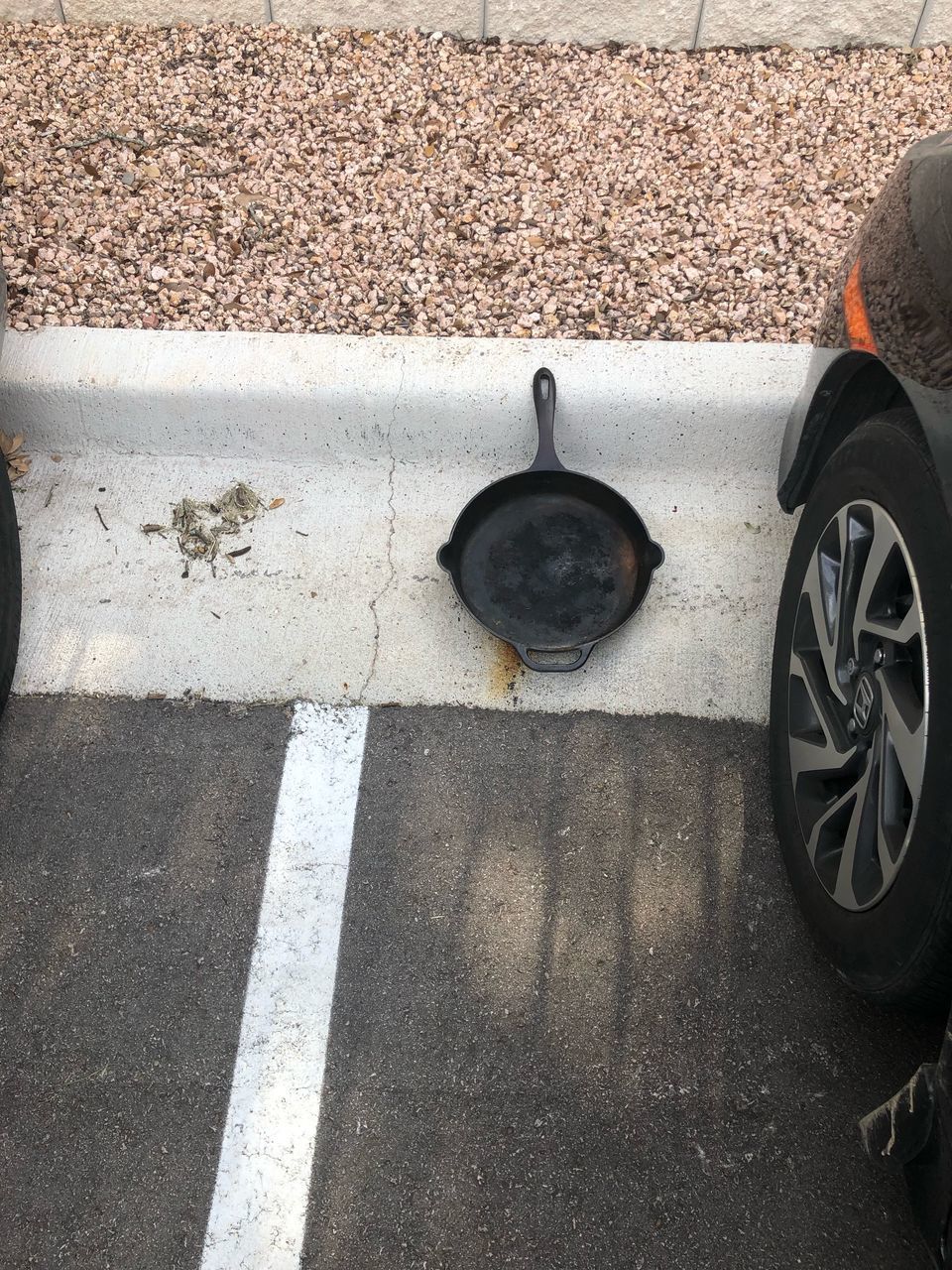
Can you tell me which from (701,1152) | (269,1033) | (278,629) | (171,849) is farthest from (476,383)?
(701,1152)

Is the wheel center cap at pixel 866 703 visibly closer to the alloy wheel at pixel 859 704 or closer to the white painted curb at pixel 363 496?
the alloy wheel at pixel 859 704

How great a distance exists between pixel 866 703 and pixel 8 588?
2.47 metres

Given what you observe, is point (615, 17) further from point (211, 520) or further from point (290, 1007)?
point (290, 1007)

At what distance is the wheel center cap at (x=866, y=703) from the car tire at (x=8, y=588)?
7.87ft

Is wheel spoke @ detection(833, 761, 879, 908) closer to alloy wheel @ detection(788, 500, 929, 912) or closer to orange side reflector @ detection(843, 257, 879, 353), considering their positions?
alloy wheel @ detection(788, 500, 929, 912)

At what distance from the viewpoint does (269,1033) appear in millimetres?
2404

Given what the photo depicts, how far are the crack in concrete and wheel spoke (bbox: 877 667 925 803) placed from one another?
59.9 inches

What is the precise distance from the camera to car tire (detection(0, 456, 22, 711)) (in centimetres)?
291

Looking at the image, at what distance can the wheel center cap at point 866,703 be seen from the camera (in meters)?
2.09

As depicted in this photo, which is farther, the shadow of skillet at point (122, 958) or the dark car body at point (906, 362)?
the shadow of skillet at point (122, 958)

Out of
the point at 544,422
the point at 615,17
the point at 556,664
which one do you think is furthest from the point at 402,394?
the point at 615,17

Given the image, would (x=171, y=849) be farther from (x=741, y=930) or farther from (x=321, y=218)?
(x=321, y=218)

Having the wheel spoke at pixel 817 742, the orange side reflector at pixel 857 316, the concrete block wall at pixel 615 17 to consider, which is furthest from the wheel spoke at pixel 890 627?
the concrete block wall at pixel 615 17

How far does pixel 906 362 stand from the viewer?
203 cm
